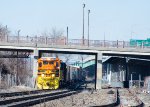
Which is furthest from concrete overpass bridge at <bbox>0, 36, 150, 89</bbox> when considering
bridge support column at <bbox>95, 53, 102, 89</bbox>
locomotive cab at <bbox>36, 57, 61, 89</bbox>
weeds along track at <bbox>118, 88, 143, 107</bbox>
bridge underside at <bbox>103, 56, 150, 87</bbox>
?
weeds along track at <bbox>118, 88, 143, 107</bbox>

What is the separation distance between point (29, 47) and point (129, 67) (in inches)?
1177

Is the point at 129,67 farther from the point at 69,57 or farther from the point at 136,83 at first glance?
the point at 69,57

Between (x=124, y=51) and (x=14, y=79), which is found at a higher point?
(x=124, y=51)

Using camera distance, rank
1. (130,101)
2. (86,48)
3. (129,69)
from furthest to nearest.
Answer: (129,69) → (86,48) → (130,101)

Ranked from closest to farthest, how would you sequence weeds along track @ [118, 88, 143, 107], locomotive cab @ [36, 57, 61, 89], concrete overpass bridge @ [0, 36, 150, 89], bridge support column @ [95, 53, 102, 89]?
weeds along track @ [118, 88, 143, 107] → locomotive cab @ [36, 57, 61, 89] → concrete overpass bridge @ [0, 36, 150, 89] → bridge support column @ [95, 53, 102, 89]

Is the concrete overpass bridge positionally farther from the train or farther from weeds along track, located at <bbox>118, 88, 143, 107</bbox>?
weeds along track, located at <bbox>118, 88, 143, 107</bbox>

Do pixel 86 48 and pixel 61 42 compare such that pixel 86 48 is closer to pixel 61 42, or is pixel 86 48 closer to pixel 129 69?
pixel 61 42

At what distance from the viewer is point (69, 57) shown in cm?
15025

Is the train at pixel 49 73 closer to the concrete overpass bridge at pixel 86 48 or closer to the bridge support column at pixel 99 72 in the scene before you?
the concrete overpass bridge at pixel 86 48

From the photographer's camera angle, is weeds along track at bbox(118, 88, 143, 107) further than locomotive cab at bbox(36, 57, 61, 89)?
No

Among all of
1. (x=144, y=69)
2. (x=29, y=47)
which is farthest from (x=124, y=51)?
(x=144, y=69)

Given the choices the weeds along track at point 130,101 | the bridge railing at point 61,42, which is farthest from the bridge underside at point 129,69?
the weeds along track at point 130,101

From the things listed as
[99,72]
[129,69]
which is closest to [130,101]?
[99,72]

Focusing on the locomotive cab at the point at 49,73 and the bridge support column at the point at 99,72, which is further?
the bridge support column at the point at 99,72
